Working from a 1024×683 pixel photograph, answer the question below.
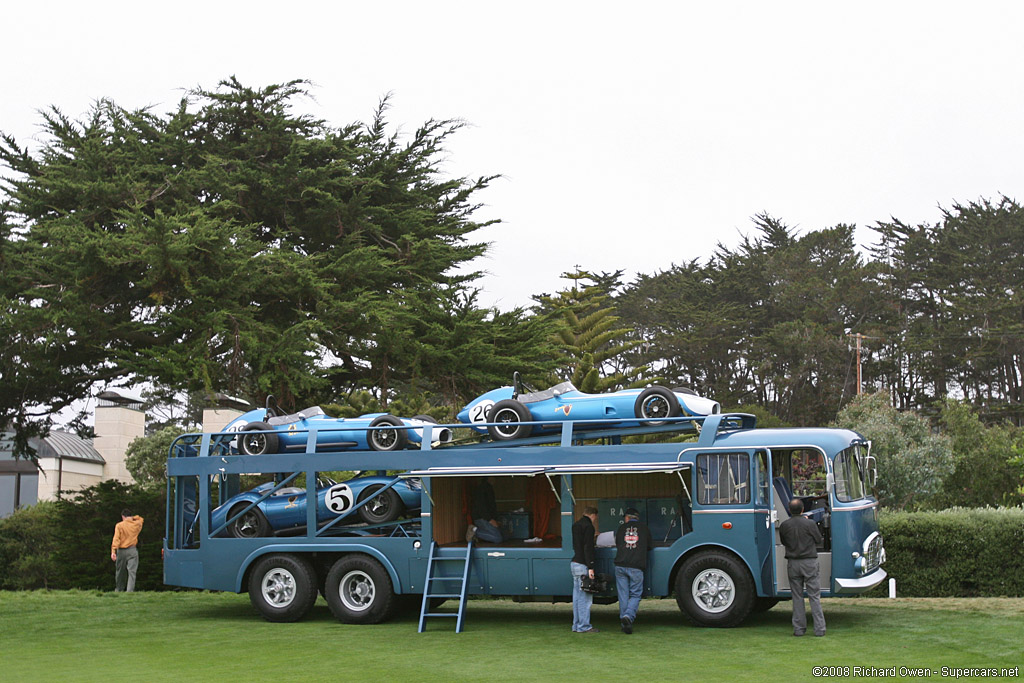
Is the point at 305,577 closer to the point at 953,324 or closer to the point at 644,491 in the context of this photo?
the point at 644,491

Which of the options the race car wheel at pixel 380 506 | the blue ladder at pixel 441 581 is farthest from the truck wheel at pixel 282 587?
the blue ladder at pixel 441 581

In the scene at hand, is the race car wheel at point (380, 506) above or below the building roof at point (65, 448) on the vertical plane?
below

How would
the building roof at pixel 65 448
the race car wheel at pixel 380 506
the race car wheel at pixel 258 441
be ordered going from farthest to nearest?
the building roof at pixel 65 448 → the race car wheel at pixel 258 441 → the race car wheel at pixel 380 506

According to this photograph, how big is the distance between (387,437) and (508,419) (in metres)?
1.72

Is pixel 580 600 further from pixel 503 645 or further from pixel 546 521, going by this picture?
pixel 546 521

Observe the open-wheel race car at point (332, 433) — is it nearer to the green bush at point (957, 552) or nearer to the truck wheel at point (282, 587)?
the truck wheel at point (282, 587)

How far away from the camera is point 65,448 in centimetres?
4194

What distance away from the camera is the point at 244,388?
25.0 meters

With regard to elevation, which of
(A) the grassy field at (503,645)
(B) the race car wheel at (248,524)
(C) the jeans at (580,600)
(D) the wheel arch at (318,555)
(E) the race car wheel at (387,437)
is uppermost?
(E) the race car wheel at (387,437)

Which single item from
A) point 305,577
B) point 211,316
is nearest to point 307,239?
point 211,316

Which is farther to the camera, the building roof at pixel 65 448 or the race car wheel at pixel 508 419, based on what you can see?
the building roof at pixel 65 448

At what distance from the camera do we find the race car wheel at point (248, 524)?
15.7 metres

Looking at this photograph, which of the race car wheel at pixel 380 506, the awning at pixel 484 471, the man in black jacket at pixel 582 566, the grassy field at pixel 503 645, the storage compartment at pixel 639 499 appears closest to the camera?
the grassy field at pixel 503 645

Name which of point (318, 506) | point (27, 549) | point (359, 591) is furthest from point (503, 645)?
point (27, 549)
